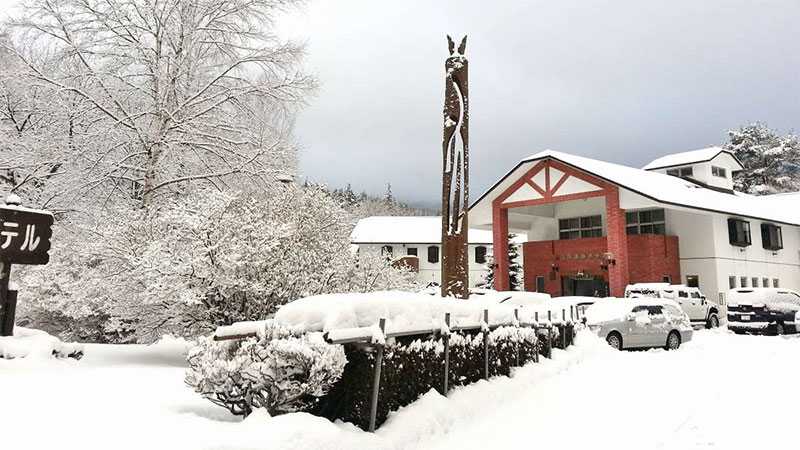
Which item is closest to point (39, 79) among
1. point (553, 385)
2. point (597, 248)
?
→ point (553, 385)

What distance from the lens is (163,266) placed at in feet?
33.5

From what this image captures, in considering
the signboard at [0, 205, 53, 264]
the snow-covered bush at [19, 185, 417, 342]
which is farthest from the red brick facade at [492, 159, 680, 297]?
the signboard at [0, 205, 53, 264]

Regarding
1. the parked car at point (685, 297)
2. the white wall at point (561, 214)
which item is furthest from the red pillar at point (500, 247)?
the parked car at point (685, 297)

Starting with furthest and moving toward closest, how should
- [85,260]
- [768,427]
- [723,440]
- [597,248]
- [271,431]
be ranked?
[597,248]
[85,260]
[768,427]
[723,440]
[271,431]

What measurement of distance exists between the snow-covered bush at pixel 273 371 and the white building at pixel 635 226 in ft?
80.8

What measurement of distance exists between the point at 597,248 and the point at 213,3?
2352 cm

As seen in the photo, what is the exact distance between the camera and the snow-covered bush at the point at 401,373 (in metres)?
5.99

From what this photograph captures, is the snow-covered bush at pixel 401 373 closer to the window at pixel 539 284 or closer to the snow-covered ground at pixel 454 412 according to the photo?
the snow-covered ground at pixel 454 412

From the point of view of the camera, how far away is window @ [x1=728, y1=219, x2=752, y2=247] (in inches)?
1241

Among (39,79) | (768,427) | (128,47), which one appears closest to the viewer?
(768,427)

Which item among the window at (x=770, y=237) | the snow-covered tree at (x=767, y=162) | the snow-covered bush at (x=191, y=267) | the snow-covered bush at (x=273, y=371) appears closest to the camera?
the snow-covered bush at (x=273, y=371)

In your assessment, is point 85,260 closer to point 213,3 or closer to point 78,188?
point 78,188

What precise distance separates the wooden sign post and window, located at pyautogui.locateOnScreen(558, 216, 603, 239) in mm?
30191

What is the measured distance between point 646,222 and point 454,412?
28.7 metres
